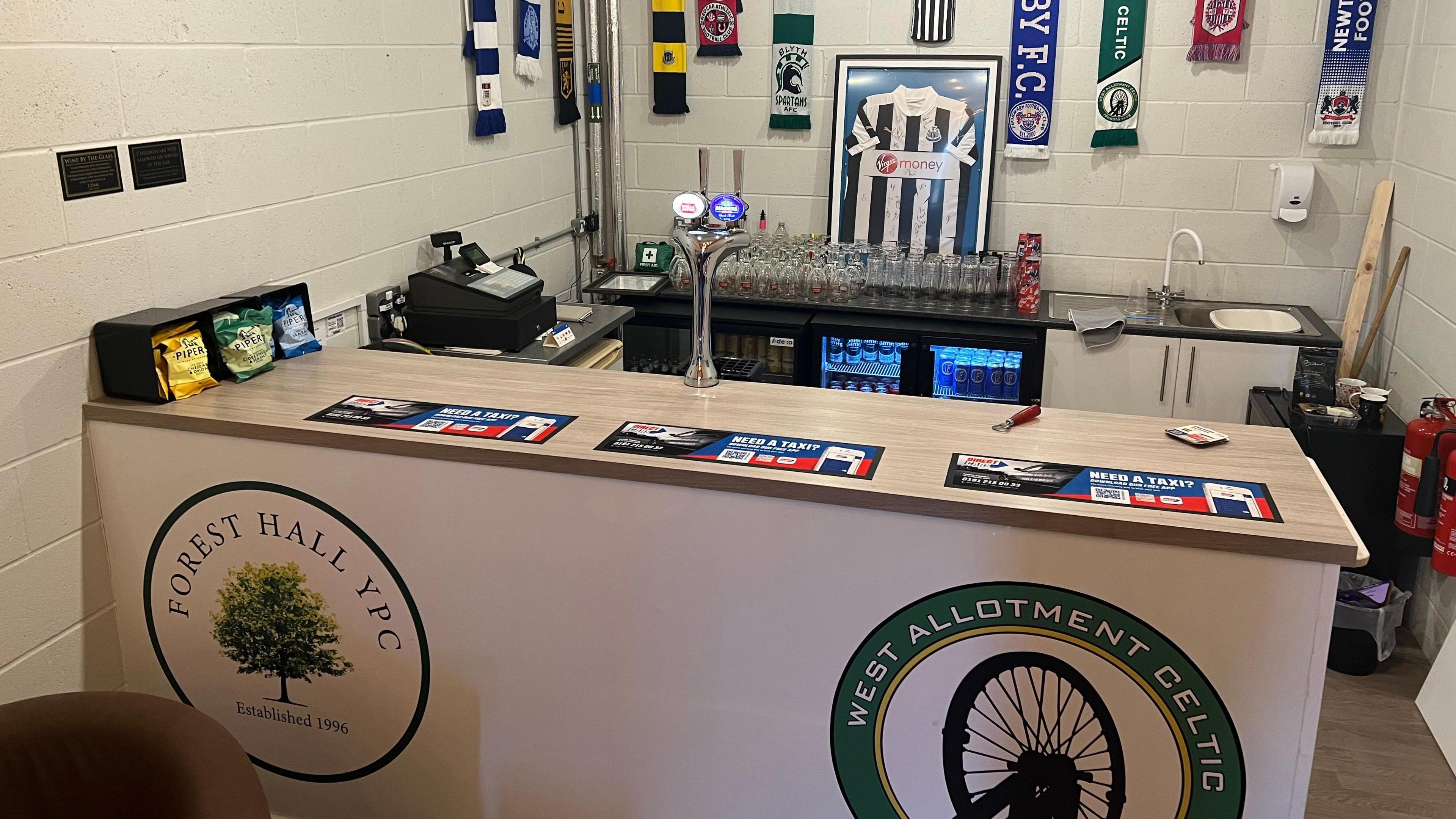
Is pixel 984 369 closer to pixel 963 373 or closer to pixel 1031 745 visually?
pixel 963 373

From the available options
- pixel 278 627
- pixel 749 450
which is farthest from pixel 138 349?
pixel 749 450

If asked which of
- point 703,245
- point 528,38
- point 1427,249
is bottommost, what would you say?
point 1427,249

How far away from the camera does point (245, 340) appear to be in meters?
2.53

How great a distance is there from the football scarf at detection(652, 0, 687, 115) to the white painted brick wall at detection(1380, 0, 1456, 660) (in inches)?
112

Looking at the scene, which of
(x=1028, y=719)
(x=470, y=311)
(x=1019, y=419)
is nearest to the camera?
(x=1028, y=719)

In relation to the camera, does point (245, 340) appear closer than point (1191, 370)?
Yes

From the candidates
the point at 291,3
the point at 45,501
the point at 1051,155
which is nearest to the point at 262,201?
the point at 291,3

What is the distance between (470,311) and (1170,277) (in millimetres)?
2906

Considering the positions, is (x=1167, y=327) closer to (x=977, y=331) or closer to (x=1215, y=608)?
(x=977, y=331)

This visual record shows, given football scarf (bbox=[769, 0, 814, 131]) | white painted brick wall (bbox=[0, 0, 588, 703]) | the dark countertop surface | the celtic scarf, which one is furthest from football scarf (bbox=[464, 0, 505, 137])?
the celtic scarf

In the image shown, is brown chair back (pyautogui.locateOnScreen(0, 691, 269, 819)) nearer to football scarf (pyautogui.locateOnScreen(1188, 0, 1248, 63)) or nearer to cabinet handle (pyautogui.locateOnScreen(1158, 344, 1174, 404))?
cabinet handle (pyautogui.locateOnScreen(1158, 344, 1174, 404))

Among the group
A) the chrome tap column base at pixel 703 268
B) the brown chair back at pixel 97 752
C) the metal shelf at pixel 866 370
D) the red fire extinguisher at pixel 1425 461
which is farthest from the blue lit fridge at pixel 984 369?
the brown chair back at pixel 97 752

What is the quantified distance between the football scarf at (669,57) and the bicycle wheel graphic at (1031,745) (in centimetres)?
354

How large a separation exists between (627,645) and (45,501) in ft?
4.19
